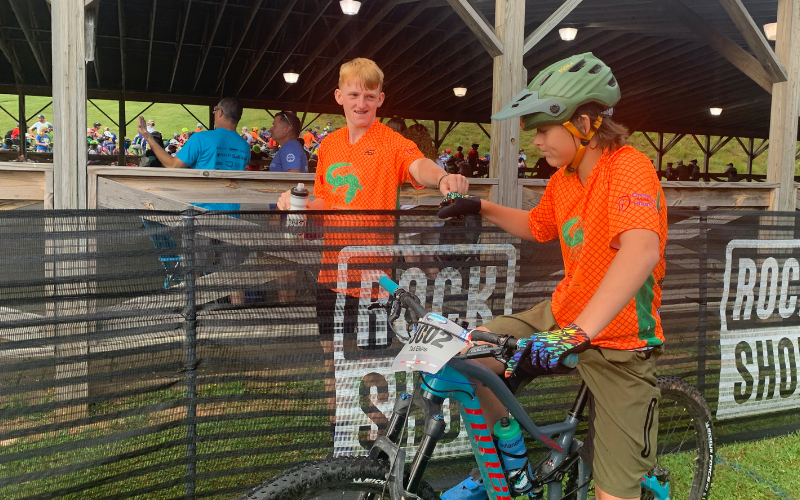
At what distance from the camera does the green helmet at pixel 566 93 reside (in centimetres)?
205

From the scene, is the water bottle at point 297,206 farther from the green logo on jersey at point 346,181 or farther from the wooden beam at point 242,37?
the wooden beam at point 242,37

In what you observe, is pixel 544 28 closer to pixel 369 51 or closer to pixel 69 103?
pixel 69 103

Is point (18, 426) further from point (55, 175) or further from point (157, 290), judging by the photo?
point (55, 175)

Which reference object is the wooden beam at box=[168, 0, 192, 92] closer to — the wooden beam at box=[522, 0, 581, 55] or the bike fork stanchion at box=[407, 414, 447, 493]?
the wooden beam at box=[522, 0, 581, 55]

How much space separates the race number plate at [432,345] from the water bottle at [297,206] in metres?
1.46

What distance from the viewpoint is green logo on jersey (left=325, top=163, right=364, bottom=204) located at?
3199 mm

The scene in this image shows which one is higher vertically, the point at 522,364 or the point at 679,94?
the point at 679,94

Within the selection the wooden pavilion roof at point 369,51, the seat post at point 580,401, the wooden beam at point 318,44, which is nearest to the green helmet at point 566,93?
the seat post at point 580,401

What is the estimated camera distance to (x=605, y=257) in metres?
2.12

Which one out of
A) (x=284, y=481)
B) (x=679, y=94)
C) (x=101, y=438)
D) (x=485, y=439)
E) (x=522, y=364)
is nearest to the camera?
(x=522, y=364)

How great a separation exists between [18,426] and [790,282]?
464cm

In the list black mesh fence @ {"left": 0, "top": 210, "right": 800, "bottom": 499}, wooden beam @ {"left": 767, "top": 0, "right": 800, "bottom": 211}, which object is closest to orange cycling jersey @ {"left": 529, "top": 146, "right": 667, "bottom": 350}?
black mesh fence @ {"left": 0, "top": 210, "right": 800, "bottom": 499}

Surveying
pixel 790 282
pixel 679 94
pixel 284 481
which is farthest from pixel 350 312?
pixel 679 94

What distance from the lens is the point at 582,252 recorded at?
2.18 metres
